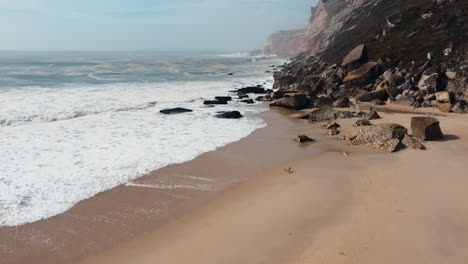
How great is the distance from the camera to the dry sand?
6.72 m

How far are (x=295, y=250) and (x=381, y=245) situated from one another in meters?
1.57

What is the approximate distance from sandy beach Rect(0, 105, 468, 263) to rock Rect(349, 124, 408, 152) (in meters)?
0.70

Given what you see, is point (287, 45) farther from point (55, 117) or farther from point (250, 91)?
point (55, 117)

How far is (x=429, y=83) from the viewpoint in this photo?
22156 millimetres

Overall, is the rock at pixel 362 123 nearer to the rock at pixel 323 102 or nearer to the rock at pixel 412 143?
the rock at pixel 412 143

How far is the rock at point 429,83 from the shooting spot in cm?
2197

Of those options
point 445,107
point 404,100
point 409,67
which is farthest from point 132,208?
point 409,67

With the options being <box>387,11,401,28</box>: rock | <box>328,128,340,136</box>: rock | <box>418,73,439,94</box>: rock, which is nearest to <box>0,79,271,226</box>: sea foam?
<box>328,128,340,136</box>: rock

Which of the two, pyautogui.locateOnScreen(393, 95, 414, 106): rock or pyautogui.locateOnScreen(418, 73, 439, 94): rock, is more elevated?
pyautogui.locateOnScreen(418, 73, 439, 94): rock

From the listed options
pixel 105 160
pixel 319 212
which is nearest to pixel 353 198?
pixel 319 212

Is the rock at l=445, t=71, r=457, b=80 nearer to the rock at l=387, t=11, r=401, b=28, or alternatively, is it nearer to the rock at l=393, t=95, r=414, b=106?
the rock at l=393, t=95, r=414, b=106

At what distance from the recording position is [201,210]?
887 centimetres

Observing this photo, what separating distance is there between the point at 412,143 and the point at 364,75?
14919 millimetres

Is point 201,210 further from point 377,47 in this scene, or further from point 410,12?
→ point 410,12
